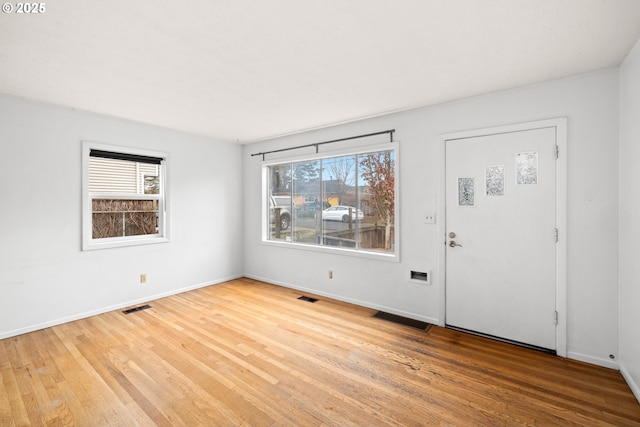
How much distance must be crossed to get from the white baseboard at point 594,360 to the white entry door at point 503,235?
142 millimetres

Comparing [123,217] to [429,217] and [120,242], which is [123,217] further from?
[429,217]

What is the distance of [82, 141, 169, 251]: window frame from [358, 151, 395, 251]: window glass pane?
2.98m

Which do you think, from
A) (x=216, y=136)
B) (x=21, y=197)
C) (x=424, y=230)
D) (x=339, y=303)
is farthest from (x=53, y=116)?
(x=424, y=230)

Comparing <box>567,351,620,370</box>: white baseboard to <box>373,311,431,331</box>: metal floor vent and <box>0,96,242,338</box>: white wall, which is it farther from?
<box>0,96,242,338</box>: white wall

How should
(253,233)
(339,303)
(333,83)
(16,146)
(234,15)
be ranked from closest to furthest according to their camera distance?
1. (234,15)
2. (333,83)
3. (16,146)
4. (339,303)
5. (253,233)

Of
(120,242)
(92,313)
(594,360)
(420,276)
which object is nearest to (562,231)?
(594,360)

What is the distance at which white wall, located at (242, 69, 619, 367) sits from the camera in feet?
8.24

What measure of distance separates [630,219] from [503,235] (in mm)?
917

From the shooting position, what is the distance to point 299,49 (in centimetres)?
219

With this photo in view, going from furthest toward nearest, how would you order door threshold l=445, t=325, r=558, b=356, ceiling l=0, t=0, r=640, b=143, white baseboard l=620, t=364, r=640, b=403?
1. door threshold l=445, t=325, r=558, b=356
2. white baseboard l=620, t=364, r=640, b=403
3. ceiling l=0, t=0, r=640, b=143

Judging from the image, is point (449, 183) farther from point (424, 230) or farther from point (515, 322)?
point (515, 322)

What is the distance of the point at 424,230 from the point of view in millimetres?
3494

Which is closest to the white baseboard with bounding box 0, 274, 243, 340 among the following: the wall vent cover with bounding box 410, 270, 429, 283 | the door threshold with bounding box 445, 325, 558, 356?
→ the wall vent cover with bounding box 410, 270, 429, 283

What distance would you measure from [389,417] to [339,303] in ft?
7.33
